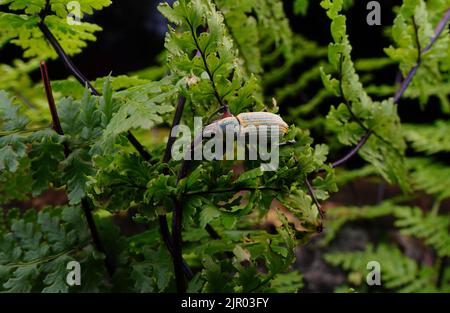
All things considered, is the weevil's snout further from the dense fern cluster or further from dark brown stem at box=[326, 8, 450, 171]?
dark brown stem at box=[326, 8, 450, 171]

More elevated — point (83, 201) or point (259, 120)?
point (259, 120)

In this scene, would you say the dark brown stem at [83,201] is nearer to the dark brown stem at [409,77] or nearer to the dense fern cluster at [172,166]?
the dense fern cluster at [172,166]

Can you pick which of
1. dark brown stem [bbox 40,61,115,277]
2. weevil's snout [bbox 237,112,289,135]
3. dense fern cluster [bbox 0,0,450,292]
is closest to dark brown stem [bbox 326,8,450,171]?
dense fern cluster [bbox 0,0,450,292]

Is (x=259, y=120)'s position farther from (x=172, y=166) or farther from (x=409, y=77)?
(x=409, y=77)

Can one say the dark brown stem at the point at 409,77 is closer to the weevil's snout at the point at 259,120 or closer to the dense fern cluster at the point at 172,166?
the dense fern cluster at the point at 172,166

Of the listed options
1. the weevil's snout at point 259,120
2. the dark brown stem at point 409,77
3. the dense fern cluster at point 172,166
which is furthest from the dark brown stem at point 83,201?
the dark brown stem at point 409,77

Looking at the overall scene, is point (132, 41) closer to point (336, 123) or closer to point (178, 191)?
point (336, 123)

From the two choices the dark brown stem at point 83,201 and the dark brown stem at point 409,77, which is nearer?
the dark brown stem at point 83,201

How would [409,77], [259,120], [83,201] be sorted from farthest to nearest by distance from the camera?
[409,77] < [83,201] < [259,120]

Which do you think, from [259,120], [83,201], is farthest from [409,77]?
[83,201]
